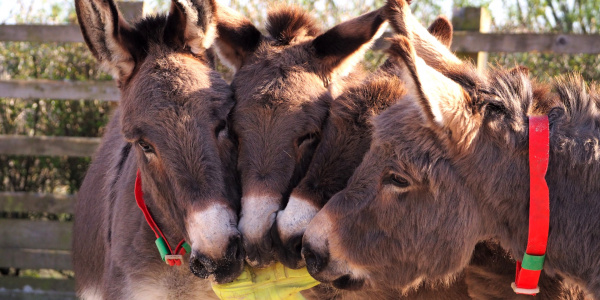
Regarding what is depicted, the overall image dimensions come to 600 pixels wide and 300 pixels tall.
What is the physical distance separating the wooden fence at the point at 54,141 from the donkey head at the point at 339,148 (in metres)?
2.56

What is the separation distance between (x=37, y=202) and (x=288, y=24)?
3897mm

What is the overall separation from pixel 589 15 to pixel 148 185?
640cm

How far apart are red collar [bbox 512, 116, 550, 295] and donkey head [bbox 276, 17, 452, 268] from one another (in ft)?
2.53

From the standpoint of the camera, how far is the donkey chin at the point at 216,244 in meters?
2.51

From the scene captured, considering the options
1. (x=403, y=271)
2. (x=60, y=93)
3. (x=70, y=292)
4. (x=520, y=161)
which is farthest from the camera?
(x=70, y=292)

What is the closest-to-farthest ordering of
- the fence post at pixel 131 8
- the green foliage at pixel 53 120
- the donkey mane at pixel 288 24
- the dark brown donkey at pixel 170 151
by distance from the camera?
1. the dark brown donkey at pixel 170 151
2. the donkey mane at pixel 288 24
3. the fence post at pixel 131 8
4. the green foliage at pixel 53 120

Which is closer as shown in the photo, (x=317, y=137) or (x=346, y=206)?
(x=346, y=206)

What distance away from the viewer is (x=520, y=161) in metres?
2.31

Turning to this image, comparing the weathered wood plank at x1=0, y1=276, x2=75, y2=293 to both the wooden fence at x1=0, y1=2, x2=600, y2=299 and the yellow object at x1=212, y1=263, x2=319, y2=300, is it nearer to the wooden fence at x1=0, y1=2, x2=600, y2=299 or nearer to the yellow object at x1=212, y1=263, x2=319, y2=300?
the wooden fence at x1=0, y1=2, x2=600, y2=299

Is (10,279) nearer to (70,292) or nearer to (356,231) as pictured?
(70,292)

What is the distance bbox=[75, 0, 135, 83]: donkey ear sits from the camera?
2.93 meters

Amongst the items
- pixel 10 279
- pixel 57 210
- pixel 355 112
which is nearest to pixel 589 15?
pixel 355 112

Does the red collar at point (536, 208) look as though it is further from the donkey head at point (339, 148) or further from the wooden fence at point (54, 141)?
the wooden fence at point (54, 141)

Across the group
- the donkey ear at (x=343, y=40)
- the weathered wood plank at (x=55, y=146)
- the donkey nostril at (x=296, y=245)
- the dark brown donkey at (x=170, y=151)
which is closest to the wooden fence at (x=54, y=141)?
the weathered wood plank at (x=55, y=146)
